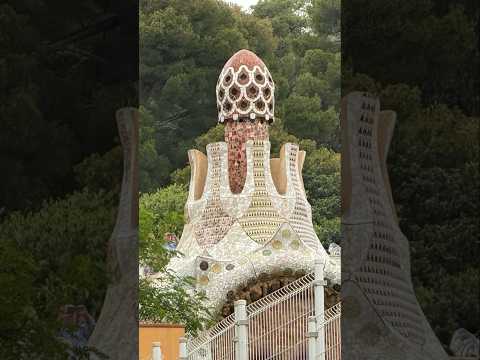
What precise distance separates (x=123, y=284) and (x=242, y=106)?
10078mm

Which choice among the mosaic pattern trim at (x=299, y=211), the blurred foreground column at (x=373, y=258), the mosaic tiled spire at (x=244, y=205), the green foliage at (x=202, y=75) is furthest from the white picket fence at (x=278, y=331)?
the green foliage at (x=202, y=75)

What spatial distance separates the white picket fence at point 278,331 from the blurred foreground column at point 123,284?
17.4 ft

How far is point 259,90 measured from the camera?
60.9 ft

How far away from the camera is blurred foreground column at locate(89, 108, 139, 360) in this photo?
337 inches

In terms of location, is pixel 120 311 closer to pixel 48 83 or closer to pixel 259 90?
pixel 48 83

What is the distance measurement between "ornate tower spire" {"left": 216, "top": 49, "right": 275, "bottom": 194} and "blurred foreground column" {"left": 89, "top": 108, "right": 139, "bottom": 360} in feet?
31.3

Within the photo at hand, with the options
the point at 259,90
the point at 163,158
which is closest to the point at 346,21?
the point at 259,90

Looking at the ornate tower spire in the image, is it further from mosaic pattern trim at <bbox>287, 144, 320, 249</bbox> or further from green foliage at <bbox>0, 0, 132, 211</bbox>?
green foliage at <bbox>0, 0, 132, 211</bbox>

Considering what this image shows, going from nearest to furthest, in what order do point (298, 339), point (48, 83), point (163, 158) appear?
point (48, 83) < point (298, 339) < point (163, 158)

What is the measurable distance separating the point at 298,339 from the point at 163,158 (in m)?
11.9

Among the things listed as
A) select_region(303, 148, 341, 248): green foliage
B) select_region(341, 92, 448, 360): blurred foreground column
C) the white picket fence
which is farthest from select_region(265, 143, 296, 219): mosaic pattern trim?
select_region(341, 92, 448, 360): blurred foreground column

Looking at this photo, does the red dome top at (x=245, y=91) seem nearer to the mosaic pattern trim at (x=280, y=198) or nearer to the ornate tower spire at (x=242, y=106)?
the ornate tower spire at (x=242, y=106)

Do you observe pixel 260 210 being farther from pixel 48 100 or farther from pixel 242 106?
pixel 48 100

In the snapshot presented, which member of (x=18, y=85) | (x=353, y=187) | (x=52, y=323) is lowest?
(x=52, y=323)
